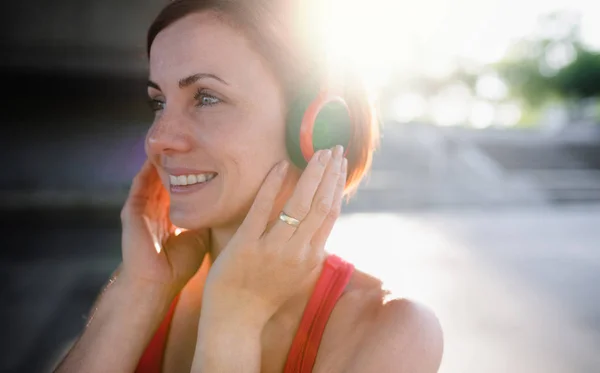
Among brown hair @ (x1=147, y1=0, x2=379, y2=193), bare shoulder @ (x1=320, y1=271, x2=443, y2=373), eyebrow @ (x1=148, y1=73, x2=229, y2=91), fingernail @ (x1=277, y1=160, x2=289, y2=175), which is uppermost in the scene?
brown hair @ (x1=147, y1=0, x2=379, y2=193)

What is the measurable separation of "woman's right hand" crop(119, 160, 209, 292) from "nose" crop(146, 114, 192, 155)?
1.11 feet

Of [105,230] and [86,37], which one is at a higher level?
[86,37]

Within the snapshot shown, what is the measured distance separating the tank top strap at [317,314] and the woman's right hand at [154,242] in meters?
0.39

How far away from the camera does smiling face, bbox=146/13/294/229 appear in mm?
1126

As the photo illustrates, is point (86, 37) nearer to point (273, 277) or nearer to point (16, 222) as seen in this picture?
point (16, 222)

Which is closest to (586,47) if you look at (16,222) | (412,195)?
Answer: (412,195)

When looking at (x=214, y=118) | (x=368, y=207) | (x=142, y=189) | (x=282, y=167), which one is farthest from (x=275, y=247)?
(x=368, y=207)

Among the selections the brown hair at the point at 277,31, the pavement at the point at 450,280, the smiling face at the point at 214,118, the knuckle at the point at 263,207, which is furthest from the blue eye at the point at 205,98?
the pavement at the point at 450,280

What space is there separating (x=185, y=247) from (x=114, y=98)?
870 cm

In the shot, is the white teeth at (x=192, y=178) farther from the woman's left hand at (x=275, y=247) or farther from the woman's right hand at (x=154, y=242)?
the woman's right hand at (x=154, y=242)

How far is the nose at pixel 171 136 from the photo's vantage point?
114 centimetres

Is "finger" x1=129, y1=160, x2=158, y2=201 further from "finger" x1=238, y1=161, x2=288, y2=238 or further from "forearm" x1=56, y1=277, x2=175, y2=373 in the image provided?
"finger" x1=238, y1=161, x2=288, y2=238

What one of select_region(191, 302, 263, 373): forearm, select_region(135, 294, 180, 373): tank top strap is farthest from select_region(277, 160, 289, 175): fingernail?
select_region(135, 294, 180, 373): tank top strap

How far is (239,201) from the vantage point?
116cm
